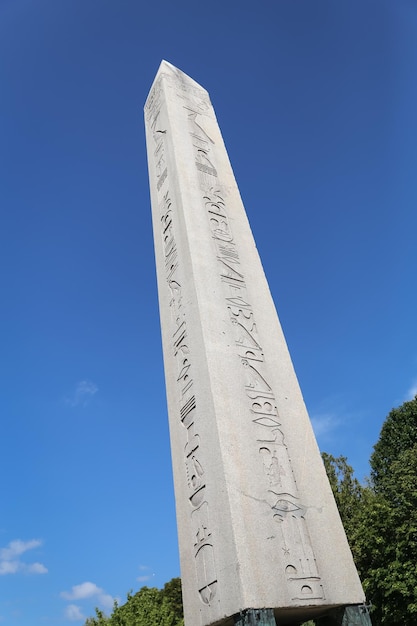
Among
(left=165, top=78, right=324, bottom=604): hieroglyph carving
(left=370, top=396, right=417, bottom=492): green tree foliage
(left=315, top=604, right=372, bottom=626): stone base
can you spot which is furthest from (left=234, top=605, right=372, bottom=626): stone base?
(left=370, top=396, right=417, bottom=492): green tree foliage

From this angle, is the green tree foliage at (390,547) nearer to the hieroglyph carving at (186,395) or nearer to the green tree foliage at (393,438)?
the green tree foliage at (393,438)

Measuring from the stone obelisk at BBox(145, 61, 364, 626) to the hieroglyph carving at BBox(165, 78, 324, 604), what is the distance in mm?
10

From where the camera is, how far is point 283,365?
524 cm

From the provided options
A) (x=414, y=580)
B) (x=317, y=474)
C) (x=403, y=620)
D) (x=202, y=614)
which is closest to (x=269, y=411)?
(x=317, y=474)

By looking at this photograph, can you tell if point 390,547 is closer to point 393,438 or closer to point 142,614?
point 142,614

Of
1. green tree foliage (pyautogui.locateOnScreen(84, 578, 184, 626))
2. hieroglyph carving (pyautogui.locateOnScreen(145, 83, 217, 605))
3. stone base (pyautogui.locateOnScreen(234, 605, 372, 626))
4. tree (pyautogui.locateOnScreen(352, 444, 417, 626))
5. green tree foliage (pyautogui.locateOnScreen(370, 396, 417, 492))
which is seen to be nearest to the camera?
A: stone base (pyautogui.locateOnScreen(234, 605, 372, 626))

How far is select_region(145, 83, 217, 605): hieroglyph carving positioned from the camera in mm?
3895

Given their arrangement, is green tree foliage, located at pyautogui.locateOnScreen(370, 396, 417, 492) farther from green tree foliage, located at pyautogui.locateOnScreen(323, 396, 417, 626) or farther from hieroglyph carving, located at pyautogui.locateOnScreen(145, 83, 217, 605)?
hieroglyph carving, located at pyautogui.locateOnScreen(145, 83, 217, 605)

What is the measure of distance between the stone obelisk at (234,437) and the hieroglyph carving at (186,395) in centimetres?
2

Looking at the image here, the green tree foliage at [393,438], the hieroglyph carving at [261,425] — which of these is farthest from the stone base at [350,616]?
the green tree foliage at [393,438]

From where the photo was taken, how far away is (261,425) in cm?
451

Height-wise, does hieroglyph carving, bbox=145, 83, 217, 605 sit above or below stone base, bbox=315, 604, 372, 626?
above

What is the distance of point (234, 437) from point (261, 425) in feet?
1.23

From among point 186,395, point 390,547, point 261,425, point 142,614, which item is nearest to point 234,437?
point 261,425
